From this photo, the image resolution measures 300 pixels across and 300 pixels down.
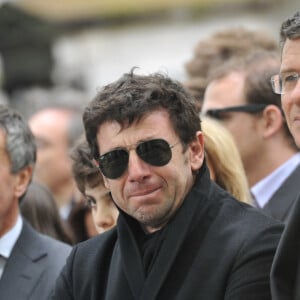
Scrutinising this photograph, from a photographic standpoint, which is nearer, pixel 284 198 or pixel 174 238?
pixel 174 238

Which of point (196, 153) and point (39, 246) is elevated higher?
point (196, 153)

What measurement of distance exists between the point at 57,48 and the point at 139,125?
19594 millimetres

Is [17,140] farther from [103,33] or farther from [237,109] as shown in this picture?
[103,33]

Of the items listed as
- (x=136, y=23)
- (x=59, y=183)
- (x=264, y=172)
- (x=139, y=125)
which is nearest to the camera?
(x=139, y=125)

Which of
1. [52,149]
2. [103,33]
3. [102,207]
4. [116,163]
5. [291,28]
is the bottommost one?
[103,33]

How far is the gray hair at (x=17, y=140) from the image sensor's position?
19.7ft

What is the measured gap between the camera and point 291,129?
4.16 m

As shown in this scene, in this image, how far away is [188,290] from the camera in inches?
165

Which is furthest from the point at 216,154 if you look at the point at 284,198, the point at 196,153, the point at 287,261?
the point at 287,261

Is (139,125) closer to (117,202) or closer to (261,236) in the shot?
(117,202)

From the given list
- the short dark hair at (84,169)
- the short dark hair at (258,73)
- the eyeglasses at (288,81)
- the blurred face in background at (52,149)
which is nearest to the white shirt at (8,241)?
the short dark hair at (84,169)

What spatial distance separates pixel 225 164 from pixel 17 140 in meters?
1.29

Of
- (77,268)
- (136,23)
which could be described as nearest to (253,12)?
(136,23)

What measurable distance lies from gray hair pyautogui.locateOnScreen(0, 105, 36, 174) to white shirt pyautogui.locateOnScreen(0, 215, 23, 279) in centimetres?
31
